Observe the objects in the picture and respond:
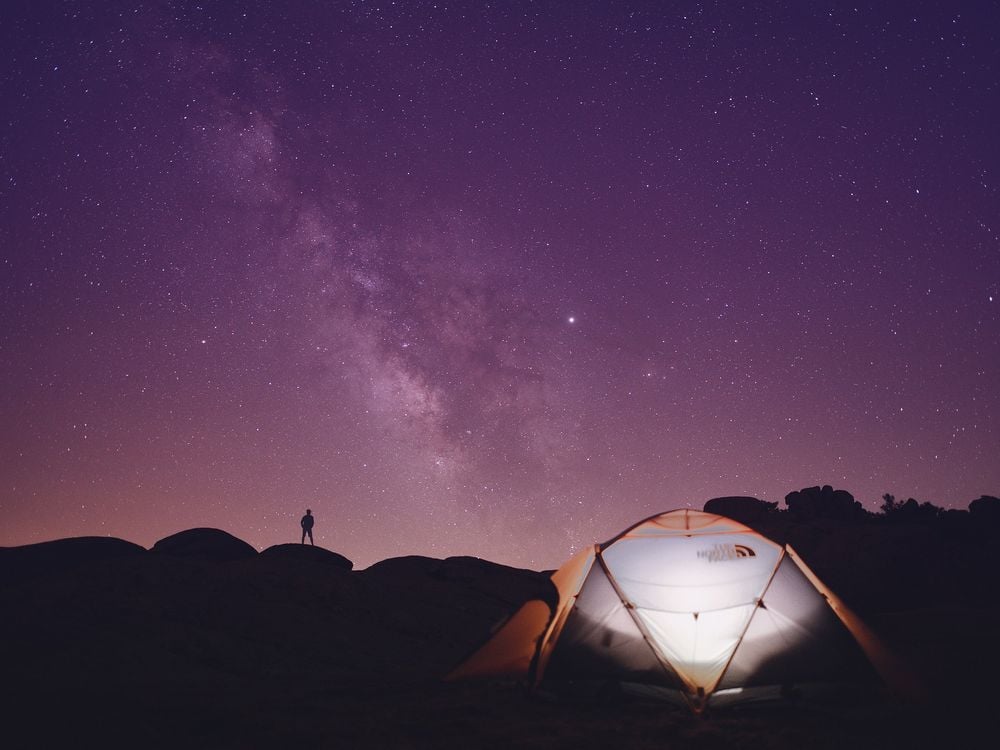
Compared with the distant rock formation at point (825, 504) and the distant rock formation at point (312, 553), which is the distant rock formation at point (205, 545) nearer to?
the distant rock formation at point (312, 553)

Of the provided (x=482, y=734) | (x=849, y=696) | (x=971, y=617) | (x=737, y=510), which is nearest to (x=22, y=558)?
(x=482, y=734)

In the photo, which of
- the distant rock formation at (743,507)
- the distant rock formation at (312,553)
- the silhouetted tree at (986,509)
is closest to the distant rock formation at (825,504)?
the distant rock formation at (743,507)

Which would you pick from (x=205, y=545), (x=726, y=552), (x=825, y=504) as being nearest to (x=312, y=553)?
(x=205, y=545)

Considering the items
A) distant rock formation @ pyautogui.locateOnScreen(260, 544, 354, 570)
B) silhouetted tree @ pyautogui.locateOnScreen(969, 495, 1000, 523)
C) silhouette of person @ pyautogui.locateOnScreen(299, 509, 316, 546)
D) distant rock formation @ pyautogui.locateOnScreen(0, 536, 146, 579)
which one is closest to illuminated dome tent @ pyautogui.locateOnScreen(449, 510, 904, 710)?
distant rock formation @ pyautogui.locateOnScreen(260, 544, 354, 570)

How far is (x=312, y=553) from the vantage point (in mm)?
23312

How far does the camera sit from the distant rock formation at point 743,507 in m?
37.3

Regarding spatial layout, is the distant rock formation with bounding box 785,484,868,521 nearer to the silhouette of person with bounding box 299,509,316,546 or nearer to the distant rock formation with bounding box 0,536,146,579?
the silhouette of person with bounding box 299,509,316,546

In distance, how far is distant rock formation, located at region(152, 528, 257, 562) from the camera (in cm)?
2147

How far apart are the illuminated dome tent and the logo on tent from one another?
0.01 meters

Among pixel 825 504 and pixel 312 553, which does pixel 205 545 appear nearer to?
pixel 312 553

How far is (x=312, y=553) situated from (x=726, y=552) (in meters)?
18.8

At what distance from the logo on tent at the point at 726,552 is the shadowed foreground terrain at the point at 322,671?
1.78 m

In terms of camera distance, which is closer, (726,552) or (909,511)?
(726,552)

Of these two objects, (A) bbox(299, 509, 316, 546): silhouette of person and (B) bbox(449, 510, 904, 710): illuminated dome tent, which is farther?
(A) bbox(299, 509, 316, 546): silhouette of person
